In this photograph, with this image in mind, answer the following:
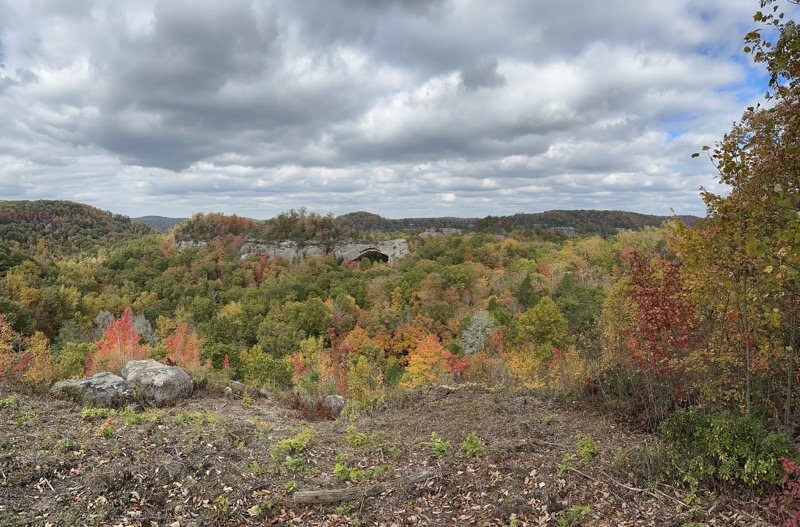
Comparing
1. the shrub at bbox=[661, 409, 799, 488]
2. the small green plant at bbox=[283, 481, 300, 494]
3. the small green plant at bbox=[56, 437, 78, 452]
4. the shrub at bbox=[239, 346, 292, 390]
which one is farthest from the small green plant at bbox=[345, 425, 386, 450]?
the shrub at bbox=[239, 346, 292, 390]

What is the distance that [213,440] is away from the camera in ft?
23.9

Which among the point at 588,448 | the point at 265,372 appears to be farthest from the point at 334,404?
the point at 265,372

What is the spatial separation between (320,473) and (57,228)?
456 ft

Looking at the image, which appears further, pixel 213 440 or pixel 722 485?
pixel 213 440

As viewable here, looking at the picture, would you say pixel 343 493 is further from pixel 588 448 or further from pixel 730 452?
pixel 730 452

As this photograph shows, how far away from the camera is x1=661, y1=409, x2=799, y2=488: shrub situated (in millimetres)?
5309

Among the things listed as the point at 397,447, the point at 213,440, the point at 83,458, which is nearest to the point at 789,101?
the point at 397,447

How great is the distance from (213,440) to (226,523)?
1.99 m

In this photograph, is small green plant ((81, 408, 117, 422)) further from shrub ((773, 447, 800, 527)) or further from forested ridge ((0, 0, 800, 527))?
shrub ((773, 447, 800, 527))

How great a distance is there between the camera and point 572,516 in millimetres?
5449

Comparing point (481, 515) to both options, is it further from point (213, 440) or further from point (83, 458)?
point (83, 458)

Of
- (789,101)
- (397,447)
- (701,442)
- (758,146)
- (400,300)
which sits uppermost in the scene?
(789,101)

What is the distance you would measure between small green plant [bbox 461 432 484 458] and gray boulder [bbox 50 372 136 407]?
7426 mm

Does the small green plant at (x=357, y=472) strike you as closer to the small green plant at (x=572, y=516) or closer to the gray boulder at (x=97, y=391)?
the small green plant at (x=572, y=516)
